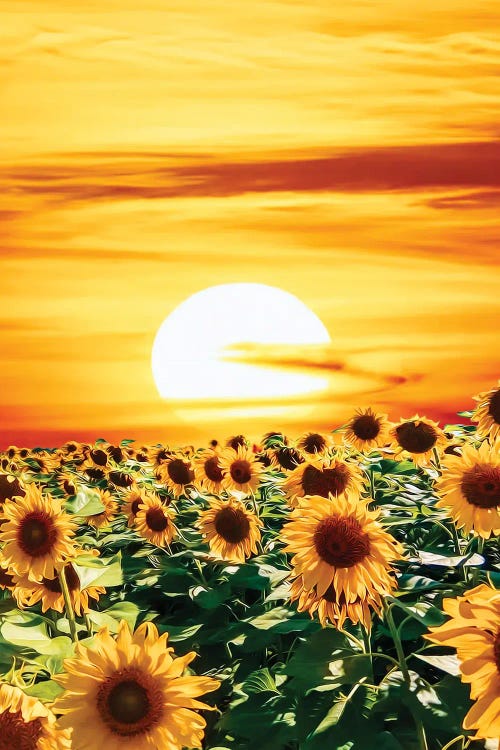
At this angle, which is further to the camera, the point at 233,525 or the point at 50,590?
the point at 233,525

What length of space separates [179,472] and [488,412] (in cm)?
359

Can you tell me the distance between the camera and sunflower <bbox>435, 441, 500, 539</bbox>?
17.7ft

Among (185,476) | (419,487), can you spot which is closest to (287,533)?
(419,487)

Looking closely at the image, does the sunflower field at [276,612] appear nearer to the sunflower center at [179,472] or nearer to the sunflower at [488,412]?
the sunflower at [488,412]

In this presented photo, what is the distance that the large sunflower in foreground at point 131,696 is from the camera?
3.17 metres

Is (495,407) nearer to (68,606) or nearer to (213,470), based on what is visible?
(213,470)

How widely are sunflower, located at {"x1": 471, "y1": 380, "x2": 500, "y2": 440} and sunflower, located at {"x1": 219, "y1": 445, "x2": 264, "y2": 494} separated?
7.57ft

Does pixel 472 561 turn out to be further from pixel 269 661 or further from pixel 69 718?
pixel 69 718

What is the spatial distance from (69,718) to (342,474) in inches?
129

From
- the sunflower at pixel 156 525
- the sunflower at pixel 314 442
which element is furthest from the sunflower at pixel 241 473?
the sunflower at pixel 156 525

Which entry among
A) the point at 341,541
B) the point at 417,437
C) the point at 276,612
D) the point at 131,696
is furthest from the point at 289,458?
the point at 131,696

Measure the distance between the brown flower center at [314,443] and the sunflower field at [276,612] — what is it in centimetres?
2

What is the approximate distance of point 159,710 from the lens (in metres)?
3.18

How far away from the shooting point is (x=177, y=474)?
→ 384 inches
